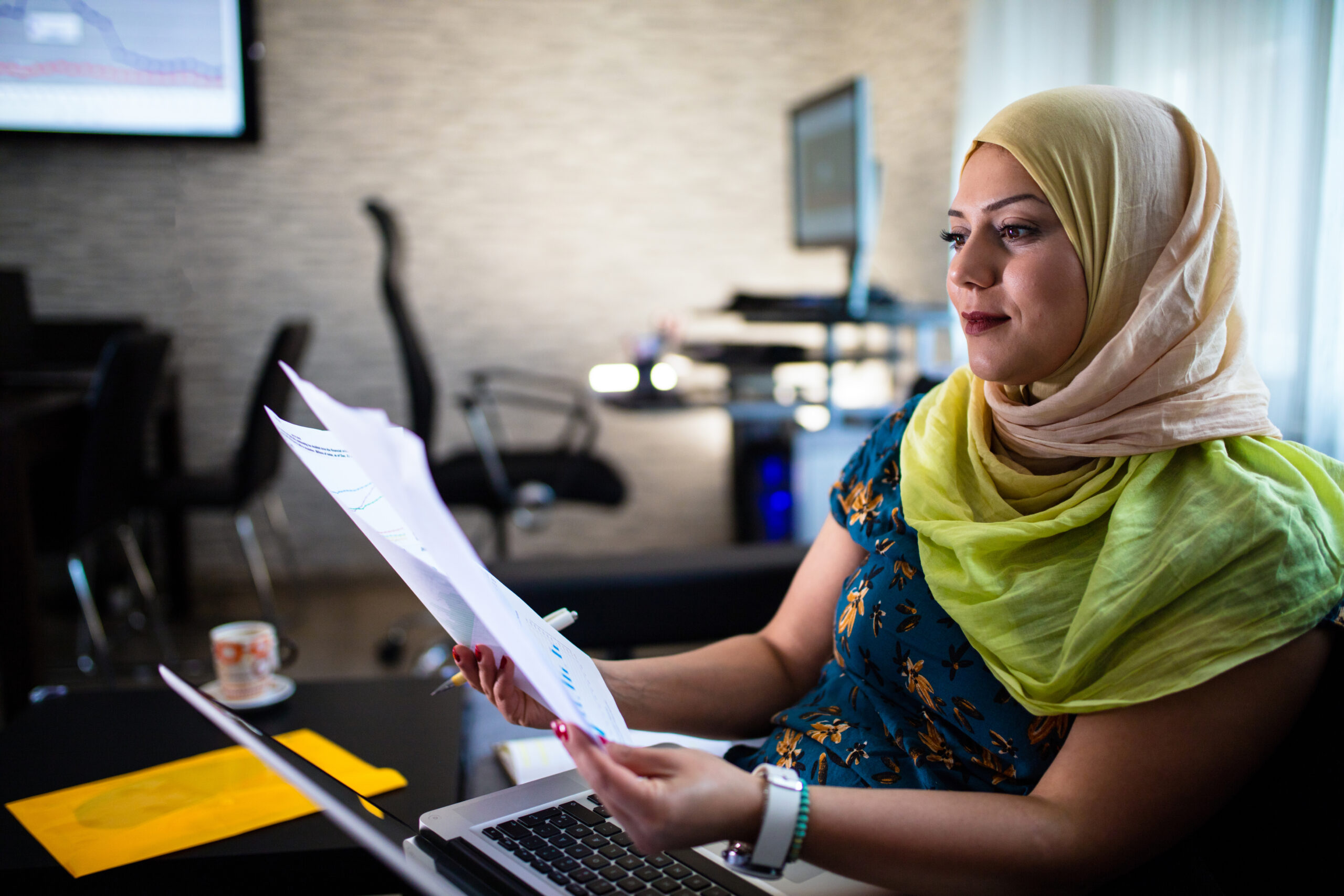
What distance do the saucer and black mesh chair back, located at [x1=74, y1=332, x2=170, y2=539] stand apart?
53.6 inches

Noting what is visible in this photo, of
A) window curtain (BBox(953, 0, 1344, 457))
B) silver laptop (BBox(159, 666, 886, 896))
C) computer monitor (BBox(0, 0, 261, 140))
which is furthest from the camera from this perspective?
computer monitor (BBox(0, 0, 261, 140))

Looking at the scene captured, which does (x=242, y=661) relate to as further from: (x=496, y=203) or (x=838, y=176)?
(x=496, y=203)

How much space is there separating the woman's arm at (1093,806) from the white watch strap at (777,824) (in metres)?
0.02

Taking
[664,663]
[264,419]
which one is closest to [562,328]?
[264,419]

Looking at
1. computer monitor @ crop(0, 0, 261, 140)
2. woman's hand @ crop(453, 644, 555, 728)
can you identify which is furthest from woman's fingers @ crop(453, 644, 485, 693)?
computer monitor @ crop(0, 0, 261, 140)

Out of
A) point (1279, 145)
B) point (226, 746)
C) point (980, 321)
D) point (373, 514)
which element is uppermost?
point (1279, 145)

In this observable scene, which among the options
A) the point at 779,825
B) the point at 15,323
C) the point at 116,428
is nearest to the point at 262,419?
the point at 116,428

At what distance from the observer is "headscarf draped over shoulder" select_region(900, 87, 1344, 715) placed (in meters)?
0.72

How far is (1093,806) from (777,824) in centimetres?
25

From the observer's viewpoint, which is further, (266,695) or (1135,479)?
(266,695)

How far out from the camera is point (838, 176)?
2928 mm

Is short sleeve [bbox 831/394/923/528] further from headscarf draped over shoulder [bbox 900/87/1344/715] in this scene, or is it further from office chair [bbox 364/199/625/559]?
office chair [bbox 364/199/625/559]

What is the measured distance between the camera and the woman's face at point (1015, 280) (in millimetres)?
851

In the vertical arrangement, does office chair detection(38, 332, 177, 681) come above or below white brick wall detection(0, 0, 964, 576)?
below
